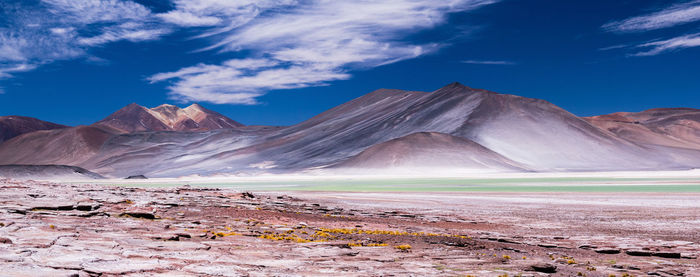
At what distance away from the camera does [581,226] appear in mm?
20891

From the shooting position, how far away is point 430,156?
122 metres

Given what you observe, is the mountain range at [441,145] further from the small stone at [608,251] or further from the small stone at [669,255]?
the small stone at [669,255]

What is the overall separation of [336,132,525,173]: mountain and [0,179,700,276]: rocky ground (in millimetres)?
91022

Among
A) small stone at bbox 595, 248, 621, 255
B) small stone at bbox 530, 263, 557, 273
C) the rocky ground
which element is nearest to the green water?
the rocky ground

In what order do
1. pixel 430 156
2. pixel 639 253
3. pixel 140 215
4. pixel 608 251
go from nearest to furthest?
pixel 639 253 < pixel 608 251 < pixel 140 215 < pixel 430 156

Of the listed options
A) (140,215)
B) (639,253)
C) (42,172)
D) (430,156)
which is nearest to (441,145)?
(430,156)

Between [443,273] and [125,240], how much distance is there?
23.5 ft

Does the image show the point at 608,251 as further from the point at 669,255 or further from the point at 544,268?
the point at 544,268

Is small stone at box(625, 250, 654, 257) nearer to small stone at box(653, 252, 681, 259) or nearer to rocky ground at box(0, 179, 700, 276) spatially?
rocky ground at box(0, 179, 700, 276)

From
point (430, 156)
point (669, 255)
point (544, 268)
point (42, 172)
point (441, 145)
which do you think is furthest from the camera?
point (441, 145)

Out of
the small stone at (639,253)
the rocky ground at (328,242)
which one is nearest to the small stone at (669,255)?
the rocky ground at (328,242)

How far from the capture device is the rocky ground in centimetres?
1088

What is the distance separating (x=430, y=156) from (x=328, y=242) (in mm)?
108430

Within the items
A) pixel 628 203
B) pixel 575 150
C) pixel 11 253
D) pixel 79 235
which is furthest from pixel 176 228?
pixel 575 150
